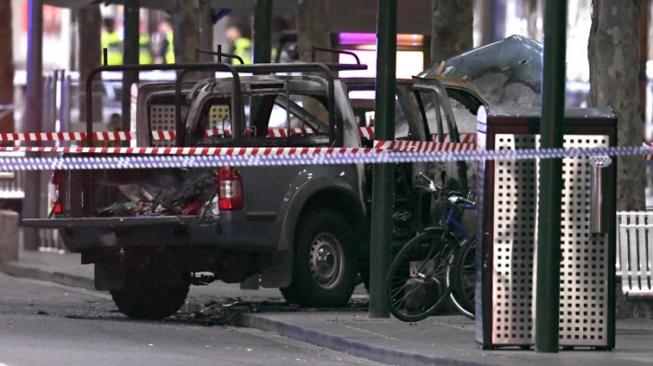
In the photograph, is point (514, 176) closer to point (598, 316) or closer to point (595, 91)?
point (598, 316)

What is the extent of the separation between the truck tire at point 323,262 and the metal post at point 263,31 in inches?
122

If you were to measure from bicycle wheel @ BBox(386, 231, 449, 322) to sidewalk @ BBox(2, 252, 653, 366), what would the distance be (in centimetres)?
18

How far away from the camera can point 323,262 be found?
17344mm

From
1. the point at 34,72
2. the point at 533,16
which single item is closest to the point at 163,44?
the point at 533,16

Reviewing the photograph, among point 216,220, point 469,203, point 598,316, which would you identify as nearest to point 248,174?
point 216,220

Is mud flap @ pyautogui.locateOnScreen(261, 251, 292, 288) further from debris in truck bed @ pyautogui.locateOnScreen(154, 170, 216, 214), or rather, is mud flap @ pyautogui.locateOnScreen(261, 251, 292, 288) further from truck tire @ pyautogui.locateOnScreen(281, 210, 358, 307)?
debris in truck bed @ pyautogui.locateOnScreen(154, 170, 216, 214)

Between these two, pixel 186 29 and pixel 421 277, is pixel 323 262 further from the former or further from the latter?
pixel 186 29

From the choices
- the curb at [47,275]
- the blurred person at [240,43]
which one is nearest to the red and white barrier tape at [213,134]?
the curb at [47,275]

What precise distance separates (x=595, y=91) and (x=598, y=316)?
3604 millimetres

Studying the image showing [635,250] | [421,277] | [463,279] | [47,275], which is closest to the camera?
[635,250]

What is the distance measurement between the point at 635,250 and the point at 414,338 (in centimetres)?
235

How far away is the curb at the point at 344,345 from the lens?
12789mm

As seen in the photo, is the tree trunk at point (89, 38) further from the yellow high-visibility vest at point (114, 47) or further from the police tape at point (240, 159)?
the police tape at point (240, 159)

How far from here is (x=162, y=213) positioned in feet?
54.6
